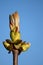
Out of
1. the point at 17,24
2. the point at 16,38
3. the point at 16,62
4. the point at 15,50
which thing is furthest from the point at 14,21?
the point at 16,62

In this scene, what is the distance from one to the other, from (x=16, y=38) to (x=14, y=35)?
3 cm

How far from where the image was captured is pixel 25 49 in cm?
138

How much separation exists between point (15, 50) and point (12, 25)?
0.75ft

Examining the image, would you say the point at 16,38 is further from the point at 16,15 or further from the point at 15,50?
the point at 16,15

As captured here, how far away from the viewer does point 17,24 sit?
1.46m

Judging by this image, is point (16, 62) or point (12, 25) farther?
point (12, 25)

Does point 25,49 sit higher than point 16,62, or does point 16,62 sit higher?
point 25,49

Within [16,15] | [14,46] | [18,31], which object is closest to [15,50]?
[14,46]

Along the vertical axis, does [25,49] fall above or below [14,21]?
below

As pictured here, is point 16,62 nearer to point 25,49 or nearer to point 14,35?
point 25,49

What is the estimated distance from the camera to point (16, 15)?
145 centimetres

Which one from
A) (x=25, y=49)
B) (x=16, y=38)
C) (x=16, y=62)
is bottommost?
(x=16, y=62)

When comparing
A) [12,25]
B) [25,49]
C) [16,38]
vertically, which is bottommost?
[25,49]

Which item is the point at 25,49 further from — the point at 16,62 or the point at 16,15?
the point at 16,15
